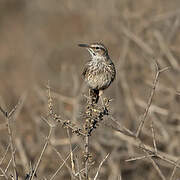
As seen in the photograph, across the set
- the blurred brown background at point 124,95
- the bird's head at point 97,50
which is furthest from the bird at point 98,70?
the blurred brown background at point 124,95

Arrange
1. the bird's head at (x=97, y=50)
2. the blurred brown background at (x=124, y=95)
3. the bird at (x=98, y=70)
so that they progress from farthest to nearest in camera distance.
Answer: the blurred brown background at (x=124, y=95) < the bird's head at (x=97, y=50) < the bird at (x=98, y=70)

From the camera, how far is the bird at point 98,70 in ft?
20.1

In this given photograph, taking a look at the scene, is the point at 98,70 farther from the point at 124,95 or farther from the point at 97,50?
the point at 124,95

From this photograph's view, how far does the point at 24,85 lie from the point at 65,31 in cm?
407

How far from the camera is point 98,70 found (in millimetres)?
6266

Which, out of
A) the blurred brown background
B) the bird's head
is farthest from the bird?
the blurred brown background

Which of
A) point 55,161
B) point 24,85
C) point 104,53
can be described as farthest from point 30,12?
point 104,53

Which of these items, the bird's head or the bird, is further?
the bird's head

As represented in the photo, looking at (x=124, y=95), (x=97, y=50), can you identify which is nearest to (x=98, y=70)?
(x=97, y=50)

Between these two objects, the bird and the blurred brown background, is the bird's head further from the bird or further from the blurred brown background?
the blurred brown background

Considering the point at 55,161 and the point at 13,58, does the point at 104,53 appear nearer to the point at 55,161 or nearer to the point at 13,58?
the point at 55,161

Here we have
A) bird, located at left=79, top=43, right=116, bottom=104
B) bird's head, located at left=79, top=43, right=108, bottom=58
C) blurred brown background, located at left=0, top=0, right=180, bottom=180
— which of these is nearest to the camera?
bird, located at left=79, top=43, right=116, bottom=104

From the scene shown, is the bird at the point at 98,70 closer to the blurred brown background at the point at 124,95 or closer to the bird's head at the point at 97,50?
the bird's head at the point at 97,50

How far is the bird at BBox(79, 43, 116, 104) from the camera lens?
614cm
